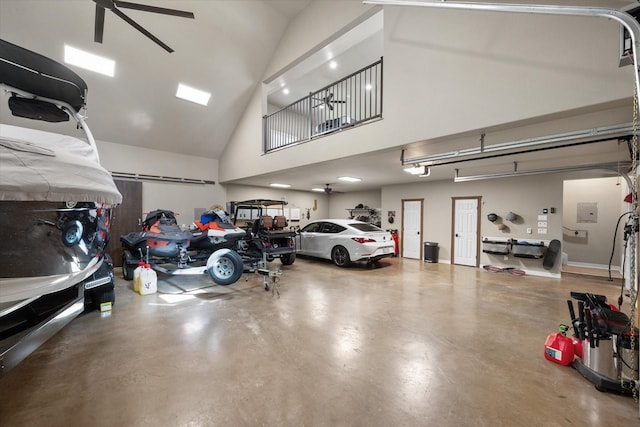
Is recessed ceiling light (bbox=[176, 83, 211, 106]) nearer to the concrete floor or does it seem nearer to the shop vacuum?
the concrete floor

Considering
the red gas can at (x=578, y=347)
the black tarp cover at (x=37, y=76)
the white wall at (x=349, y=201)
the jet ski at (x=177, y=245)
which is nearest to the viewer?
the black tarp cover at (x=37, y=76)

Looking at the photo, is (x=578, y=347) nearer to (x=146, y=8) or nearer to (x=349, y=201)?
(x=146, y=8)

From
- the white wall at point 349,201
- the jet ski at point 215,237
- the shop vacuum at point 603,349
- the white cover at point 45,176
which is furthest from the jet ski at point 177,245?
the white wall at point 349,201

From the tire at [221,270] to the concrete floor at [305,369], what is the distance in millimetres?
335

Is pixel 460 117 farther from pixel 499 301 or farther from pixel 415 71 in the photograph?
pixel 499 301

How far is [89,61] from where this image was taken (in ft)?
17.3

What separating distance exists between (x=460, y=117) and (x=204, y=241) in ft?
16.4

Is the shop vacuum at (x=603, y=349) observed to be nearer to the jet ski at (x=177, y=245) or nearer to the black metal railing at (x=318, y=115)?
the black metal railing at (x=318, y=115)

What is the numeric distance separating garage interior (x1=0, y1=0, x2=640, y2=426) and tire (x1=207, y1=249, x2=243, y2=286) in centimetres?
34

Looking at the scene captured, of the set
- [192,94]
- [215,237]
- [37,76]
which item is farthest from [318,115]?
[37,76]

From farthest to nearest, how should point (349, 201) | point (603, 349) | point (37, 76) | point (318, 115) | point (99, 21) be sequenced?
point (349, 201) < point (318, 115) < point (99, 21) < point (37, 76) < point (603, 349)

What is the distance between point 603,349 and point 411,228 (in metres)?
6.77

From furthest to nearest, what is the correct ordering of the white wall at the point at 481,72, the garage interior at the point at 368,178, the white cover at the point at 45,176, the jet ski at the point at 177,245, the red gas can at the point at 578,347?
the jet ski at the point at 177,245, the white wall at the point at 481,72, the red gas can at the point at 578,347, the garage interior at the point at 368,178, the white cover at the point at 45,176

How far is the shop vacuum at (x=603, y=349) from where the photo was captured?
2.02m
